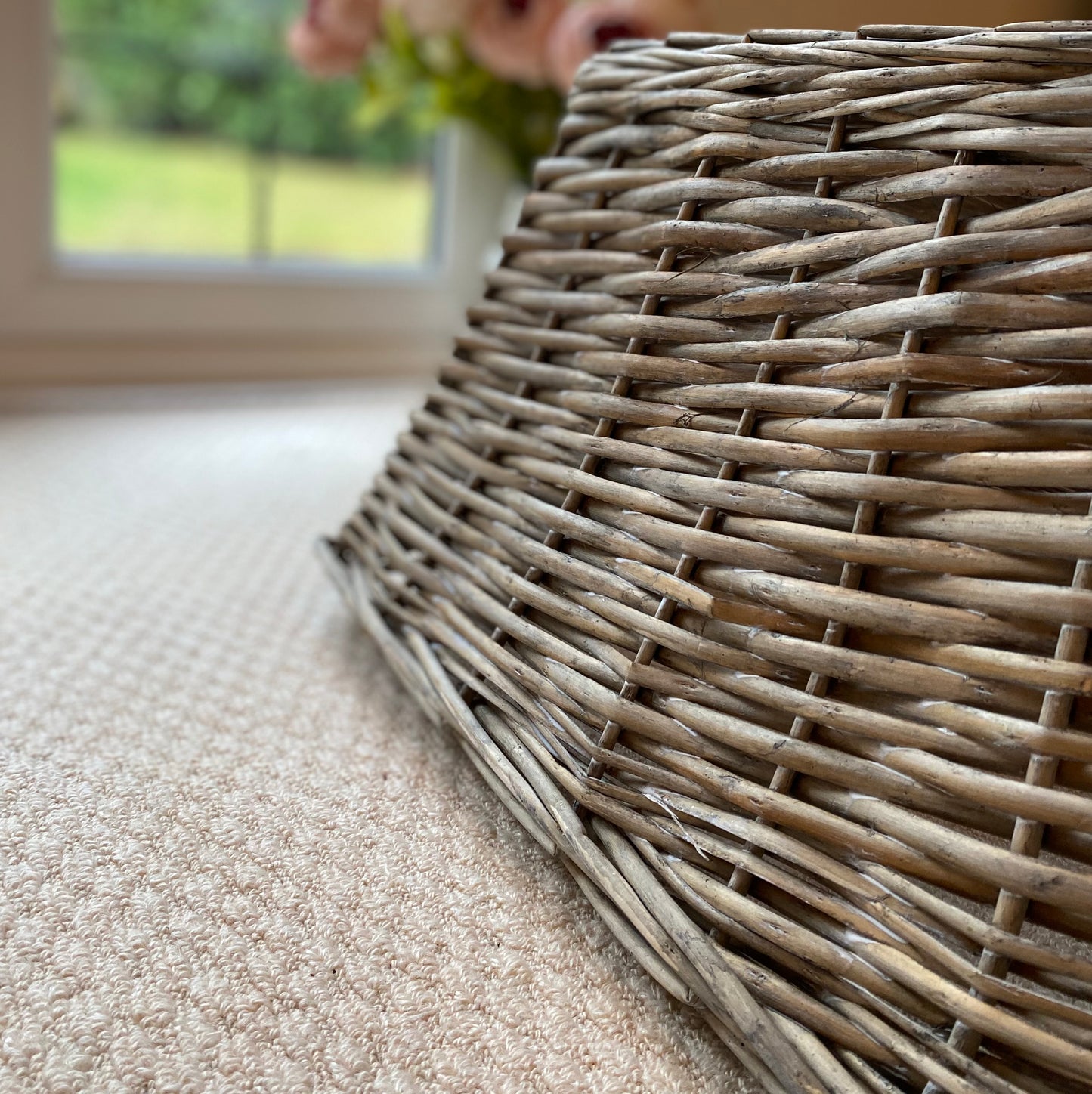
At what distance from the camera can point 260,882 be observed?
0.41m

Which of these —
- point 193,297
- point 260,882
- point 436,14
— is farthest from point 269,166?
point 260,882

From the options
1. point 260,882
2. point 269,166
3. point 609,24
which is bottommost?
point 260,882

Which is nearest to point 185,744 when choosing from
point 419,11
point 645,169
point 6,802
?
point 6,802

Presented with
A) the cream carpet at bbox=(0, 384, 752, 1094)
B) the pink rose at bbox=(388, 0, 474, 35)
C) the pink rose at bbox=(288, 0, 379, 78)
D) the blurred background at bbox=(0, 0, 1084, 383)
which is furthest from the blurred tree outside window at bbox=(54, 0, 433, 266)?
the cream carpet at bbox=(0, 384, 752, 1094)

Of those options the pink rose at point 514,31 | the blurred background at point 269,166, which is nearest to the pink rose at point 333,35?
the blurred background at point 269,166

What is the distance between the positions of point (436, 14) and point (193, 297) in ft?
1.50

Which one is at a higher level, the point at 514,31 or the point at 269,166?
the point at 514,31

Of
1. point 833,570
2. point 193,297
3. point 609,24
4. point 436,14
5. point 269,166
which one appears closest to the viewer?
point 833,570

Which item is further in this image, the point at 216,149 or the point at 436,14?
the point at 216,149

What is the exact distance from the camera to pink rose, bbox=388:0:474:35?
122cm

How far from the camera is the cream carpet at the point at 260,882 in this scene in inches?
13.4

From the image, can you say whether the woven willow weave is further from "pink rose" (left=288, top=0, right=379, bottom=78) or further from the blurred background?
"pink rose" (left=288, top=0, right=379, bottom=78)

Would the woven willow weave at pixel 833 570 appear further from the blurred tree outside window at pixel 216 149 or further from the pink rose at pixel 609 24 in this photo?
the blurred tree outside window at pixel 216 149

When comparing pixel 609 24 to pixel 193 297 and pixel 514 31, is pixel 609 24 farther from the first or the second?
pixel 193 297
